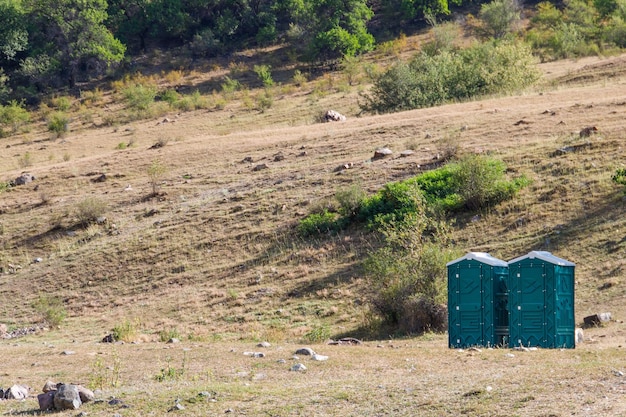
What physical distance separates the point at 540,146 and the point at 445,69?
604 inches

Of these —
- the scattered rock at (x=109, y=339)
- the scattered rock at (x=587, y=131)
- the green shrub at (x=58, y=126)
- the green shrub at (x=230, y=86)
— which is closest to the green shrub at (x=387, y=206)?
the scattered rock at (x=587, y=131)

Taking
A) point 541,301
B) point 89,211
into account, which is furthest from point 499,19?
point 541,301

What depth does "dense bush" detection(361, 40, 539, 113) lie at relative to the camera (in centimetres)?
4209

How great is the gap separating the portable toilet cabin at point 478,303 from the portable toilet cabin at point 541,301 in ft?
1.29

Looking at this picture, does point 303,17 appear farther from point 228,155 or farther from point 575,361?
point 575,361

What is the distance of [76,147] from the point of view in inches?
1827

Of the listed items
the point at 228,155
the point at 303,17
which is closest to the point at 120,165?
the point at 228,155

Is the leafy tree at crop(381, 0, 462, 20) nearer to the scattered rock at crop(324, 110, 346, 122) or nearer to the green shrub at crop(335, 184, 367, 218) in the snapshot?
the scattered rock at crop(324, 110, 346, 122)

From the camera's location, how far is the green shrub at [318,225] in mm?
26219

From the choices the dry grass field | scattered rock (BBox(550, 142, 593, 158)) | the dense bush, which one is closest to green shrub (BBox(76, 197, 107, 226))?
the dry grass field

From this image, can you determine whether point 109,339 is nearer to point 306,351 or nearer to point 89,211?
point 306,351

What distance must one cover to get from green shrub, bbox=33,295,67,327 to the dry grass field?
347 millimetres

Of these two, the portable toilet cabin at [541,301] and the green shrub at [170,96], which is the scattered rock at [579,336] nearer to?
the portable toilet cabin at [541,301]

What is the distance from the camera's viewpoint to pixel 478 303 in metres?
14.9
